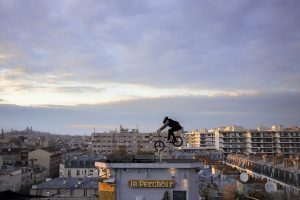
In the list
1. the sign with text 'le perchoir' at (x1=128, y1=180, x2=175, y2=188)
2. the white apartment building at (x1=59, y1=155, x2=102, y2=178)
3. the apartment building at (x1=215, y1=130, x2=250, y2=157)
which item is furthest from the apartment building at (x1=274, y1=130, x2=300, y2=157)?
the sign with text 'le perchoir' at (x1=128, y1=180, x2=175, y2=188)

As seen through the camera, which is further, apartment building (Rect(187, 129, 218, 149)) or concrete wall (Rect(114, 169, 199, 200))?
apartment building (Rect(187, 129, 218, 149))

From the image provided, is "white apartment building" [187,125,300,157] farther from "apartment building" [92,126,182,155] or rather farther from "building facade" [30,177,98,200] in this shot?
"building facade" [30,177,98,200]

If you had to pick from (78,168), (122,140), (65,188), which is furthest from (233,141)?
(65,188)

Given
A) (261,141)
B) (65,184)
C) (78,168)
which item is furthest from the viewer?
(261,141)

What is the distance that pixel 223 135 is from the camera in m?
148

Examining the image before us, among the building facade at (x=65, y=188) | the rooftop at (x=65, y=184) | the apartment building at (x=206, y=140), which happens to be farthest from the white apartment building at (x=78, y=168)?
the apartment building at (x=206, y=140)

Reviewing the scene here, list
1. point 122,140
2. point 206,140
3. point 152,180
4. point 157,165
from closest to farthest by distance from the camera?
point 157,165, point 152,180, point 122,140, point 206,140

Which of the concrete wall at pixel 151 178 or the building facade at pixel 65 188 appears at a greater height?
the concrete wall at pixel 151 178

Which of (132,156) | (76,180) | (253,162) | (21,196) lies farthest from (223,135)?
(21,196)

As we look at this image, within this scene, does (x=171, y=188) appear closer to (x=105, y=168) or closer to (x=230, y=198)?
(x=105, y=168)

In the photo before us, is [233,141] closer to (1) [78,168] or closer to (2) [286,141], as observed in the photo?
(2) [286,141]

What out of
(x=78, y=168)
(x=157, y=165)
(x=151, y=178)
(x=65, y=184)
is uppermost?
(x=157, y=165)

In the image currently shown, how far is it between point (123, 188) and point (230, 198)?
88.8ft

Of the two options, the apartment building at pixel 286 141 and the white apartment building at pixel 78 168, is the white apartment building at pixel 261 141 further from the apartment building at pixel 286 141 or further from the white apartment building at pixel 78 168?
the white apartment building at pixel 78 168
